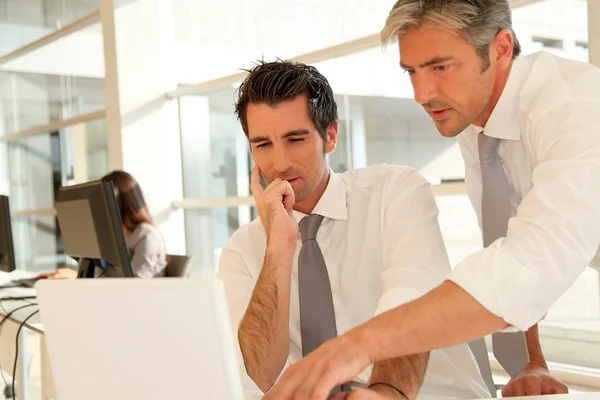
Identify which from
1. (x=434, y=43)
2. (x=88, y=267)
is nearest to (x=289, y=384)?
(x=434, y=43)

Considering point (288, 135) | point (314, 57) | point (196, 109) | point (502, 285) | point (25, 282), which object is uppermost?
point (314, 57)

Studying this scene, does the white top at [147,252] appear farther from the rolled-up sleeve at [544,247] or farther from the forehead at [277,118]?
the rolled-up sleeve at [544,247]

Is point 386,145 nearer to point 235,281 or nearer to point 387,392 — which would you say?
point 235,281

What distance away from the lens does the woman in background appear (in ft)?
13.0

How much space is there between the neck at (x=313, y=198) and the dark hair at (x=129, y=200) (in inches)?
91.2

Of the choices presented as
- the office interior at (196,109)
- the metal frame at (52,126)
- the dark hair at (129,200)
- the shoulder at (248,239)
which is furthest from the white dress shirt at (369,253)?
the metal frame at (52,126)

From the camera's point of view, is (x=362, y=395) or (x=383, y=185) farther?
(x=383, y=185)

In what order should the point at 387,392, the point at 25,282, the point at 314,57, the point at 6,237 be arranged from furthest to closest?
the point at 314,57
the point at 25,282
the point at 6,237
the point at 387,392

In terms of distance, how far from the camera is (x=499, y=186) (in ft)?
5.53

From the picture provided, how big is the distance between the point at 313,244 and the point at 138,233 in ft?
8.09

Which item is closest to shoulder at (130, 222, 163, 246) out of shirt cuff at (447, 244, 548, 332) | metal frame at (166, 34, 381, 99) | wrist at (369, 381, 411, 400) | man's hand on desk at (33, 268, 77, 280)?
man's hand on desk at (33, 268, 77, 280)

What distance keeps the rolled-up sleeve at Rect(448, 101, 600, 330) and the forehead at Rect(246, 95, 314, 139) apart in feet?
2.70

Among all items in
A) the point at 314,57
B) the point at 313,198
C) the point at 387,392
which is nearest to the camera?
the point at 387,392

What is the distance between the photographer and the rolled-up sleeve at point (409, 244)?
157cm
